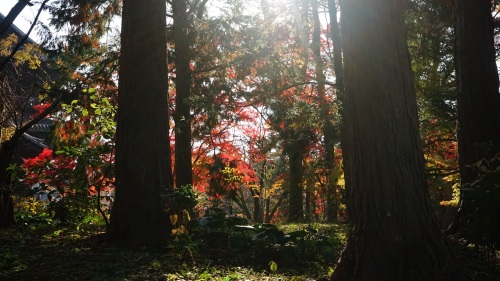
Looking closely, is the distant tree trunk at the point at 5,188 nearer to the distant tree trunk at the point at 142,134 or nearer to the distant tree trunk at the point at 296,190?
the distant tree trunk at the point at 142,134

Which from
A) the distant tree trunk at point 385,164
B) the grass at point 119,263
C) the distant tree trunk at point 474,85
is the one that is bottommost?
the grass at point 119,263

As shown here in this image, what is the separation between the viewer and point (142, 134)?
18.7ft

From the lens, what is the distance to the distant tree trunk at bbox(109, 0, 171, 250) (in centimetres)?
550

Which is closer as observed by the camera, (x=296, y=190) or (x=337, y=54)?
(x=337, y=54)

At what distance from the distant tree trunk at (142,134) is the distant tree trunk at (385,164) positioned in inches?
106

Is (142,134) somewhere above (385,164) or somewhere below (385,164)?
above

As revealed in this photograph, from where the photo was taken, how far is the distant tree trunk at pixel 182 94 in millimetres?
10547

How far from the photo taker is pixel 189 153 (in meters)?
10.6

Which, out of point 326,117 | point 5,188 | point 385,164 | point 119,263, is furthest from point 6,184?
point 326,117

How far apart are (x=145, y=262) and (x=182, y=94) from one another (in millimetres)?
6486

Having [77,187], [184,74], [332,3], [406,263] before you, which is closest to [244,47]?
[184,74]

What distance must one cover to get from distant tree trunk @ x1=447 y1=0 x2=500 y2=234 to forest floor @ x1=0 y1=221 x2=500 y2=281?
1.38m

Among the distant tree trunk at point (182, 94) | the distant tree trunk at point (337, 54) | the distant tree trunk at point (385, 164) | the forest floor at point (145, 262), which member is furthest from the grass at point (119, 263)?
the distant tree trunk at point (337, 54)

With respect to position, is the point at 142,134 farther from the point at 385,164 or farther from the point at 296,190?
the point at 296,190
